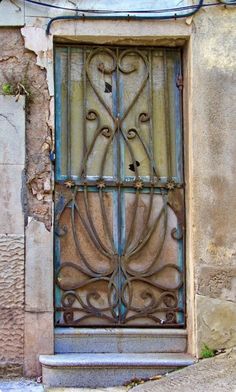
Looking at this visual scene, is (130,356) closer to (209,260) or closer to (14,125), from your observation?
(209,260)

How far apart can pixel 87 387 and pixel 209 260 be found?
139 cm

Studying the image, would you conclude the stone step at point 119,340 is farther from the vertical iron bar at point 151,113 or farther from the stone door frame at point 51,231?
the vertical iron bar at point 151,113

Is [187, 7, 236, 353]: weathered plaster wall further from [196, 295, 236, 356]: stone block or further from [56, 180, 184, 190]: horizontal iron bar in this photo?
[56, 180, 184, 190]: horizontal iron bar

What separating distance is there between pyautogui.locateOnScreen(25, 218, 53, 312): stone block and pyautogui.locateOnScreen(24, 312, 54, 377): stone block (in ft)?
0.28

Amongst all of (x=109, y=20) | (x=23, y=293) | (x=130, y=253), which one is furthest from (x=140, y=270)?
(x=109, y=20)

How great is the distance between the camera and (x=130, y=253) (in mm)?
5762

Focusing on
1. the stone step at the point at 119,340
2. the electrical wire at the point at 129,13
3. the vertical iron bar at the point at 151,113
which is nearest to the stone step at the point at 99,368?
the stone step at the point at 119,340

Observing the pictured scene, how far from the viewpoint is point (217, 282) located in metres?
5.61

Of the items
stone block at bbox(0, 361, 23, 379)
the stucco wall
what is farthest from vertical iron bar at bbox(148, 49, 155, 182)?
stone block at bbox(0, 361, 23, 379)

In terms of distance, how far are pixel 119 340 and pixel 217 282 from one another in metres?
0.92

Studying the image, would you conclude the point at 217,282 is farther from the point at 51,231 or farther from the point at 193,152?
the point at 51,231

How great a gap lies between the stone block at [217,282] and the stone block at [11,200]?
4.90 ft

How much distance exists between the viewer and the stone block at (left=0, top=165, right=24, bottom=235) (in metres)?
5.53

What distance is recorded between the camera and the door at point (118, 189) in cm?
573
